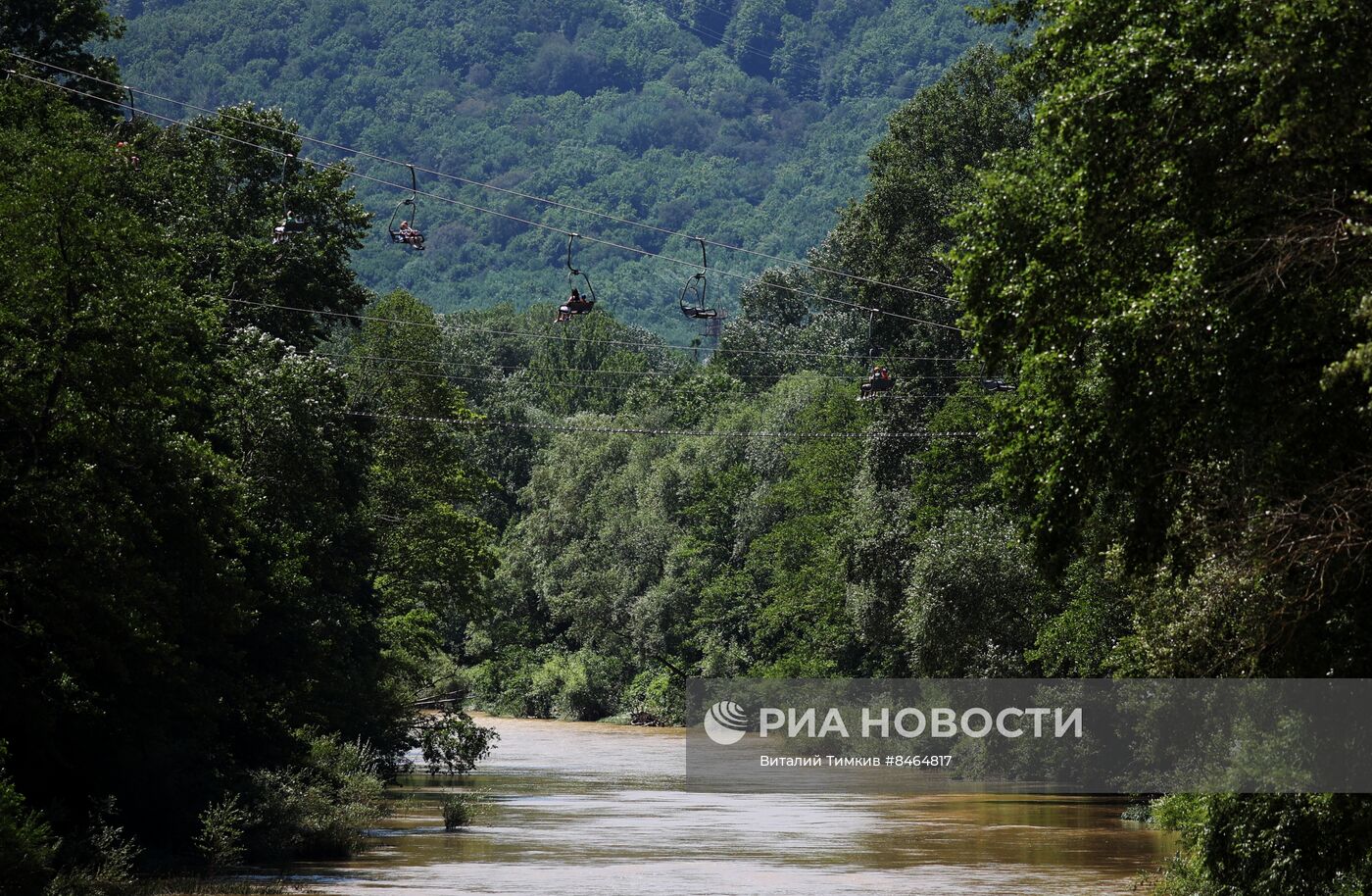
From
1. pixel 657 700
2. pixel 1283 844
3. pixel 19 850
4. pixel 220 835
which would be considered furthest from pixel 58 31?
pixel 657 700

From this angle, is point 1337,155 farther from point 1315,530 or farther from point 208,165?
point 208,165

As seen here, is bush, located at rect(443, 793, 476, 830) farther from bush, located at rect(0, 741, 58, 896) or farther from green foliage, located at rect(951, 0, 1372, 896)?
green foliage, located at rect(951, 0, 1372, 896)

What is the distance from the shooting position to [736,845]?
112 feet

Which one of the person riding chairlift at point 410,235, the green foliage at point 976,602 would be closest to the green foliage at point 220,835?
the person riding chairlift at point 410,235

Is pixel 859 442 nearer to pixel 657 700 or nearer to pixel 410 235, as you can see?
pixel 657 700

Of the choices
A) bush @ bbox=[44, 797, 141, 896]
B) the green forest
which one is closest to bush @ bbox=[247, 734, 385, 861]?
the green forest

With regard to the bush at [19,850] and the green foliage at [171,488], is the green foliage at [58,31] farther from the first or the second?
the bush at [19,850]

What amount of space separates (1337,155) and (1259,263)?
3.65 ft

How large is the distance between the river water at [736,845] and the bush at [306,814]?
65cm

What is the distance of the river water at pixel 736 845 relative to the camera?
1100 inches

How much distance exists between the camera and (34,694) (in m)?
23.5

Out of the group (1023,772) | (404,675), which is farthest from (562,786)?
(1023,772)

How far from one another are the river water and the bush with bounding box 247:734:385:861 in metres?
0.65

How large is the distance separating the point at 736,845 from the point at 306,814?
26.4 feet
